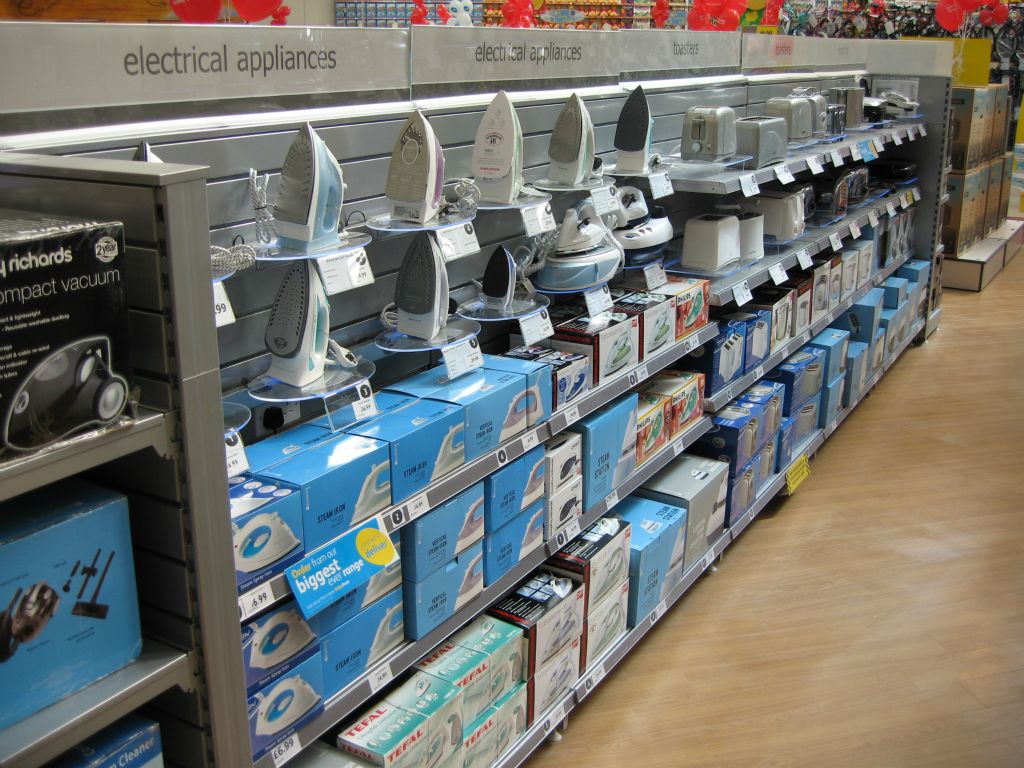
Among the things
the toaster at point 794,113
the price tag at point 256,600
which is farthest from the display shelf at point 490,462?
the toaster at point 794,113

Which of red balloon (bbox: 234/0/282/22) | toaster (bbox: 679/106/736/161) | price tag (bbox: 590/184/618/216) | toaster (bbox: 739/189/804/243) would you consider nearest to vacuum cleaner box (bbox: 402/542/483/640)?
price tag (bbox: 590/184/618/216)

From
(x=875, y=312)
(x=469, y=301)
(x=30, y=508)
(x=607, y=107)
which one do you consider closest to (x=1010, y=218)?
(x=875, y=312)

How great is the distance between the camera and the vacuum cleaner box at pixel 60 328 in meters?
1.05

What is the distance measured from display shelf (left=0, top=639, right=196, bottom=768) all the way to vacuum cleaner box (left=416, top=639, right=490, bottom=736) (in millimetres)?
912

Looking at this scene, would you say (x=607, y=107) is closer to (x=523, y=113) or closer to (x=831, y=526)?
(x=523, y=113)

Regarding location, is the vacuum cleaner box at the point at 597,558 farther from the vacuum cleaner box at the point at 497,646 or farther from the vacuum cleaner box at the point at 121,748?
the vacuum cleaner box at the point at 121,748

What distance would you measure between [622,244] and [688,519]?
3.05ft

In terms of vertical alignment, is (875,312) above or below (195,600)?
below

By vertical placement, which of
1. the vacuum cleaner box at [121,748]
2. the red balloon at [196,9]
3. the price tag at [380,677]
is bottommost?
the price tag at [380,677]

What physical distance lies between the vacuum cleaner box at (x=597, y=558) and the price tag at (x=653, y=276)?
791mm

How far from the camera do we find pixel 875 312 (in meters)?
5.06

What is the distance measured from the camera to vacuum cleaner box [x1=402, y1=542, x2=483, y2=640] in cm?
208

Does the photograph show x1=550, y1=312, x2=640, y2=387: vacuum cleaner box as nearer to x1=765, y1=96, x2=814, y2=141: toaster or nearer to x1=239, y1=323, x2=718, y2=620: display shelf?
x1=239, y1=323, x2=718, y2=620: display shelf

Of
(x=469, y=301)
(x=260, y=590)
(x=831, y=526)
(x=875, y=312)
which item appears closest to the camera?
(x=260, y=590)
